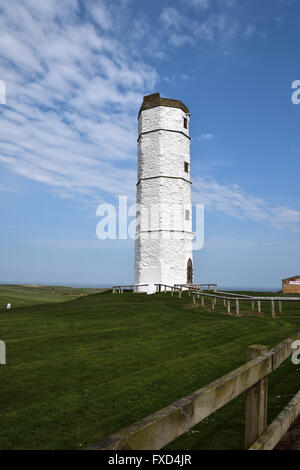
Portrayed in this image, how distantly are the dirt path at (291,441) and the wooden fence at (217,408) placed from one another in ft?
1.19

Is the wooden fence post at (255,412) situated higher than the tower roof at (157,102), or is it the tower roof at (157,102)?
the tower roof at (157,102)

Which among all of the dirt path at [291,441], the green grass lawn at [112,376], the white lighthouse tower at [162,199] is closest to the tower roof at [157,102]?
the white lighthouse tower at [162,199]

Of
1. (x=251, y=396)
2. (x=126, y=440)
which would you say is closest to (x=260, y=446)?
(x=251, y=396)

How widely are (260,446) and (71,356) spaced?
6.19m

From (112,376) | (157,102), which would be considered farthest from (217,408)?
(157,102)

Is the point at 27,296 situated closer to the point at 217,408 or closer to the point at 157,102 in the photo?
the point at 157,102

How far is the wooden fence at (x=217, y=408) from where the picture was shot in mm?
1882

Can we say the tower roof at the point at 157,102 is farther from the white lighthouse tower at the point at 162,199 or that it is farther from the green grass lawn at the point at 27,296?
the green grass lawn at the point at 27,296

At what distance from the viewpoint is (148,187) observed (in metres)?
35.7

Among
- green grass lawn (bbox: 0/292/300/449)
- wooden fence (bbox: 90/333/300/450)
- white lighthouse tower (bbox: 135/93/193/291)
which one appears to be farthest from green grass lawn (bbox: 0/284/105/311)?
wooden fence (bbox: 90/333/300/450)

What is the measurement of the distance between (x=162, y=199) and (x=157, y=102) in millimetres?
10764

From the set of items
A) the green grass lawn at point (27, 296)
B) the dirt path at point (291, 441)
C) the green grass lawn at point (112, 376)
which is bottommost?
the green grass lawn at point (27, 296)

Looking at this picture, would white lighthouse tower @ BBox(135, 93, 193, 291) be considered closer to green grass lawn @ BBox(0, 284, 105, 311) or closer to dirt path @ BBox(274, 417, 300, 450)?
green grass lawn @ BBox(0, 284, 105, 311)
